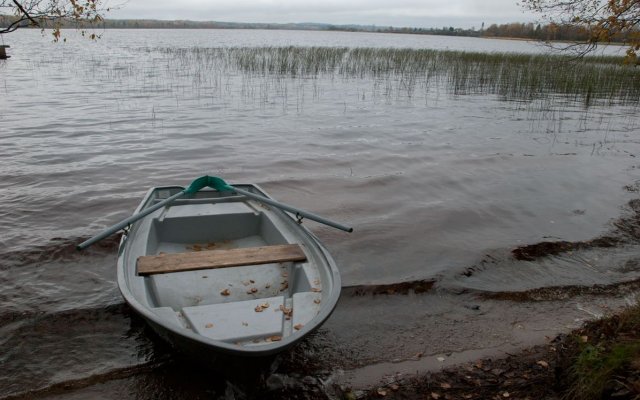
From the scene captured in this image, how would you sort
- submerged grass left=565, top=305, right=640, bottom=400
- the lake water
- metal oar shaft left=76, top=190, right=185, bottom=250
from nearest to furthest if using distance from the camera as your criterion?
submerged grass left=565, top=305, right=640, bottom=400
metal oar shaft left=76, top=190, right=185, bottom=250
the lake water

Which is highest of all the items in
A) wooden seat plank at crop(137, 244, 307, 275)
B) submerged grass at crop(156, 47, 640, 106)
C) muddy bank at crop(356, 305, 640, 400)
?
submerged grass at crop(156, 47, 640, 106)

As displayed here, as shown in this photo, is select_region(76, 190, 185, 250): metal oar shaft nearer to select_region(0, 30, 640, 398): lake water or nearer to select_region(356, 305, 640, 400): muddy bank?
select_region(0, 30, 640, 398): lake water

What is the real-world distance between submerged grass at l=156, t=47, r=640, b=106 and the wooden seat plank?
55.2 feet

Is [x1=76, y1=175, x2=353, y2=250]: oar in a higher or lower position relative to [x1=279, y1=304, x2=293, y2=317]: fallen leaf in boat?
higher

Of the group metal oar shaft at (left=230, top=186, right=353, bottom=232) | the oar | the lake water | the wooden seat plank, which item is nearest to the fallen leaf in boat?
the wooden seat plank

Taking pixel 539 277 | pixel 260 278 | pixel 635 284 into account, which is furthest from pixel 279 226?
pixel 635 284

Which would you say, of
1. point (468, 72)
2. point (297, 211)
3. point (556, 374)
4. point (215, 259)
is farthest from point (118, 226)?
point (468, 72)

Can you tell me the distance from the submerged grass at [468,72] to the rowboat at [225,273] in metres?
15.9

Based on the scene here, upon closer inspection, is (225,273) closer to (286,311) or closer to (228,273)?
(228,273)

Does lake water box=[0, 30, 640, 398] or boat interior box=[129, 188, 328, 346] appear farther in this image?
lake water box=[0, 30, 640, 398]

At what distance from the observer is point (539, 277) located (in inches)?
222

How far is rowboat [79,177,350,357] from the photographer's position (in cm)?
327

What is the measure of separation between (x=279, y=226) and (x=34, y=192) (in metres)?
5.07

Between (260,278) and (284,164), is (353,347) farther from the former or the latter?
(284,164)
